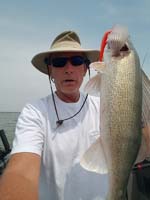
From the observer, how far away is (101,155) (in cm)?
249

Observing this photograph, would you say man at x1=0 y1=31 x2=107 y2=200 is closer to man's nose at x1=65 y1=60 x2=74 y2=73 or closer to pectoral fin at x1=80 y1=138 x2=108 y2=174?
man's nose at x1=65 y1=60 x2=74 y2=73

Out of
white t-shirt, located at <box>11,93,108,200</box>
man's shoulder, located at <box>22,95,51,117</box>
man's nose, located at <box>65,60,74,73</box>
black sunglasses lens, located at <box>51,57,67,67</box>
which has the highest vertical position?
black sunglasses lens, located at <box>51,57,67,67</box>

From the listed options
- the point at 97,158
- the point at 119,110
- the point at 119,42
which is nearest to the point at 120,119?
the point at 119,110

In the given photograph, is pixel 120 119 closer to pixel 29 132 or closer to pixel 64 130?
pixel 29 132

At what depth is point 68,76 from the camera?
10.9ft

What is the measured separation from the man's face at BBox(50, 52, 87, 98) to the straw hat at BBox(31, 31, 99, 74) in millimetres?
79

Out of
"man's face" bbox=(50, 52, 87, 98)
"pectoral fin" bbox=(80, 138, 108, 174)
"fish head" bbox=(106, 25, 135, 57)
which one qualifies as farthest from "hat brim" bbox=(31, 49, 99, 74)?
"pectoral fin" bbox=(80, 138, 108, 174)

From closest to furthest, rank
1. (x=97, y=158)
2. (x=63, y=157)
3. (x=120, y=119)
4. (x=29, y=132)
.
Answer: (x=120, y=119), (x=97, y=158), (x=29, y=132), (x=63, y=157)

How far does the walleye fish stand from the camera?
7.82 feet

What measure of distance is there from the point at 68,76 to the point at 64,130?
19.8 inches

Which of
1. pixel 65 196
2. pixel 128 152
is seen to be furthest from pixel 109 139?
pixel 65 196

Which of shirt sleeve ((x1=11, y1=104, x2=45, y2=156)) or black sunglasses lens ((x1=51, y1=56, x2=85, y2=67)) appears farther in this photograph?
black sunglasses lens ((x1=51, y1=56, x2=85, y2=67))

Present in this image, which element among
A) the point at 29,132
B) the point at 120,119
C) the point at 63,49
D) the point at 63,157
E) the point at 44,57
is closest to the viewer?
the point at 120,119

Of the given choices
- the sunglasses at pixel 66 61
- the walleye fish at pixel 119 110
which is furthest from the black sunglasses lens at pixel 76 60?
the walleye fish at pixel 119 110
